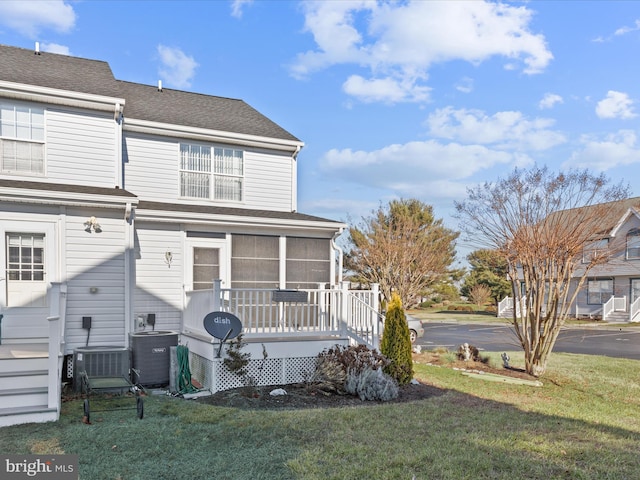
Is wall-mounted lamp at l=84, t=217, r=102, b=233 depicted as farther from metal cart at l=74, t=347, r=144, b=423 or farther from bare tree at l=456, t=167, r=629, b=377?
bare tree at l=456, t=167, r=629, b=377

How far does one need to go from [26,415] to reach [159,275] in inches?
188

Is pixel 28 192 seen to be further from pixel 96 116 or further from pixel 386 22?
pixel 386 22

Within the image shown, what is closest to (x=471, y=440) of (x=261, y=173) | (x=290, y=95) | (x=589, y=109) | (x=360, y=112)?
(x=261, y=173)

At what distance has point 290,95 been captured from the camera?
1420 cm

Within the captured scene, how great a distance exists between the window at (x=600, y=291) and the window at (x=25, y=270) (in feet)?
104

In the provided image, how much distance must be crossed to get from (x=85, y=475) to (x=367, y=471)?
2.59 metres

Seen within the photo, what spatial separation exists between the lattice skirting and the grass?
982mm

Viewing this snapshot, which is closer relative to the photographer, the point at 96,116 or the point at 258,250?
the point at 96,116

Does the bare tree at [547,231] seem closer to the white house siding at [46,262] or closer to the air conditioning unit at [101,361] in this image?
the air conditioning unit at [101,361]

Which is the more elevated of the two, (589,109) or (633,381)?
(589,109)

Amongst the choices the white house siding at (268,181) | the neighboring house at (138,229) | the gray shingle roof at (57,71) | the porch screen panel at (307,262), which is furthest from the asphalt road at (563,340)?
the gray shingle roof at (57,71)

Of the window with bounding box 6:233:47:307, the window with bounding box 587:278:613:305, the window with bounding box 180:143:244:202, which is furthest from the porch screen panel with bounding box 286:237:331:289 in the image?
the window with bounding box 587:278:613:305

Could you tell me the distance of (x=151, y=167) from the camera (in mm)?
11820

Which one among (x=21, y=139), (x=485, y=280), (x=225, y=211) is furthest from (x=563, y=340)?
(x=485, y=280)
